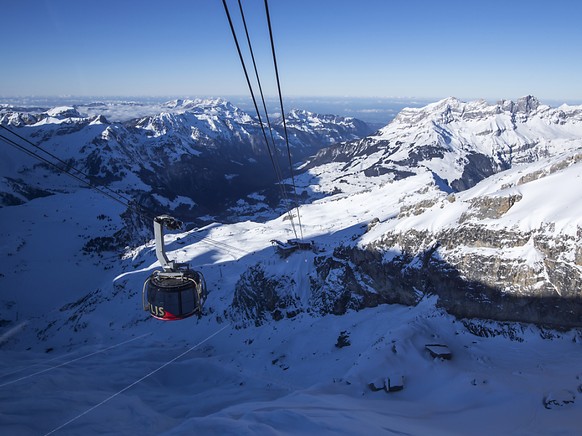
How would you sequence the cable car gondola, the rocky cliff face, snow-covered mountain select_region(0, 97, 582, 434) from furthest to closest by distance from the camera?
1. the rocky cliff face
2. snow-covered mountain select_region(0, 97, 582, 434)
3. the cable car gondola

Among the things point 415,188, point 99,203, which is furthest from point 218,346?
point 99,203

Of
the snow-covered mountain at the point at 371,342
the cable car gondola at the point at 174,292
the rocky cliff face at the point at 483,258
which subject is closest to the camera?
the cable car gondola at the point at 174,292

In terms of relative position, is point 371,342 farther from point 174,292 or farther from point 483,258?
point 174,292

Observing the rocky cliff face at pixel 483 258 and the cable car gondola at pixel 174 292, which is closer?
the cable car gondola at pixel 174 292

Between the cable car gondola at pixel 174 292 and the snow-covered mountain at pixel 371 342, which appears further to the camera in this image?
the snow-covered mountain at pixel 371 342

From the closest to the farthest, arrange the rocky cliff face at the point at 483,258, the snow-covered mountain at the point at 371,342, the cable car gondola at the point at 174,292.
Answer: the cable car gondola at the point at 174,292 < the snow-covered mountain at the point at 371,342 < the rocky cliff face at the point at 483,258

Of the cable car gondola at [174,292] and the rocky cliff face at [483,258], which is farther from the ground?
the cable car gondola at [174,292]

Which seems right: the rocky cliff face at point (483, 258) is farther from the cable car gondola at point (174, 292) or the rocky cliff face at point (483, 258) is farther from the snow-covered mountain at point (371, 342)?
the cable car gondola at point (174, 292)

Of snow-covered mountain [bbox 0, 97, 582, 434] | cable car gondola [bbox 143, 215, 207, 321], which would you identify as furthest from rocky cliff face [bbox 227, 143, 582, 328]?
cable car gondola [bbox 143, 215, 207, 321]

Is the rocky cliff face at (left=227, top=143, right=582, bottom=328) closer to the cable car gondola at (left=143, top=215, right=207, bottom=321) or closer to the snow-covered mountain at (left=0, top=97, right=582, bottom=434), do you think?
the snow-covered mountain at (left=0, top=97, right=582, bottom=434)

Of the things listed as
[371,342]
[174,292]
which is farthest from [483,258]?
[174,292]

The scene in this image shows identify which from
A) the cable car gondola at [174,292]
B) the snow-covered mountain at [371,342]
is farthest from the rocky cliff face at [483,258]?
the cable car gondola at [174,292]

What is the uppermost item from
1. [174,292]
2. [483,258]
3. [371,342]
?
[174,292]
